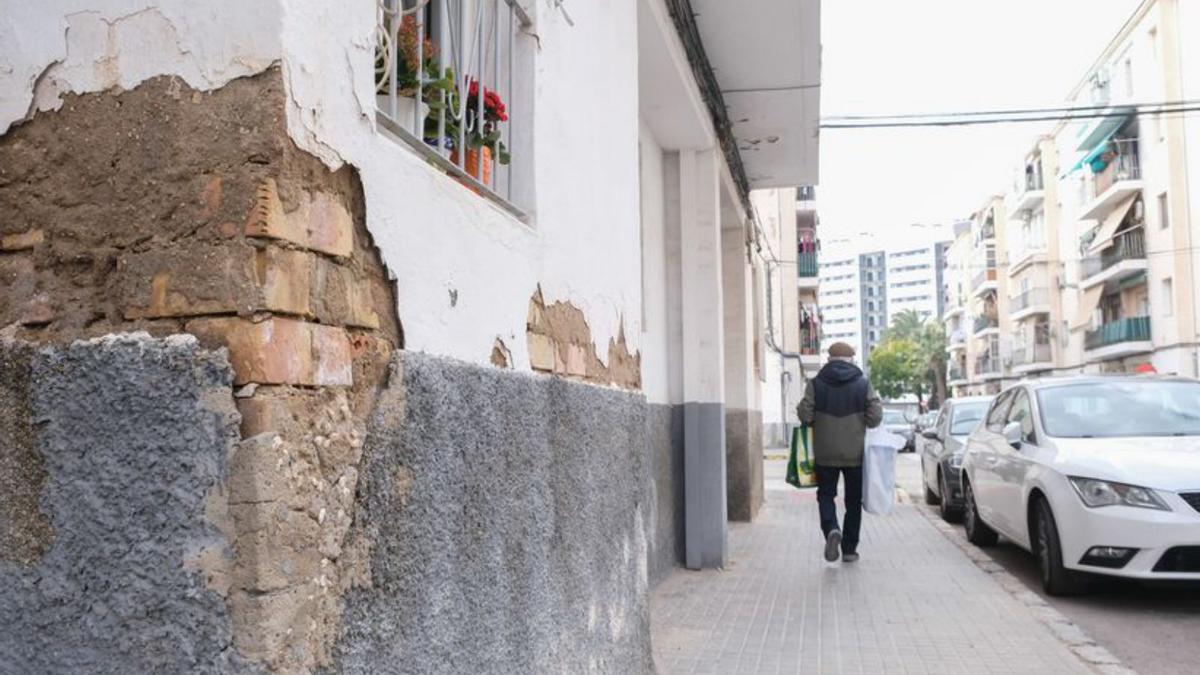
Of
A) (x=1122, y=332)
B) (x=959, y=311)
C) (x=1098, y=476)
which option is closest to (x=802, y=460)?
(x=1098, y=476)

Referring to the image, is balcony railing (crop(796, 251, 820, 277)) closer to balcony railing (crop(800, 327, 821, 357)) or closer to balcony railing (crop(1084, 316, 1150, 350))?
balcony railing (crop(800, 327, 821, 357))

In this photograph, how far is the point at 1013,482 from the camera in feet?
26.0

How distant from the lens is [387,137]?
245cm

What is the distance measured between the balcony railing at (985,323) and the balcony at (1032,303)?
11.5 metres

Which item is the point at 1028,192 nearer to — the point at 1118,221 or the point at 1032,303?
the point at 1032,303

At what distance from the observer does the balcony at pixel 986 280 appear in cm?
7038

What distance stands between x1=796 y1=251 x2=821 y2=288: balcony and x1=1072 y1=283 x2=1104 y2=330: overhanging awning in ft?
51.8

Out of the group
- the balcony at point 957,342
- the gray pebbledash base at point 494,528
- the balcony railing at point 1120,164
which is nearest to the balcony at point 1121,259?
the balcony railing at point 1120,164

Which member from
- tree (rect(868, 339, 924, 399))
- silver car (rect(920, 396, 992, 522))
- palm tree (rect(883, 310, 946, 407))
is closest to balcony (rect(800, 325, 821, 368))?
silver car (rect(920, 396, 992, 522))

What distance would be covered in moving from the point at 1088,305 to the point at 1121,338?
7.26 meters

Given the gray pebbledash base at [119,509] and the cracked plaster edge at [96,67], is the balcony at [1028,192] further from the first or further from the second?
the gray pebbledash base at [119,509]

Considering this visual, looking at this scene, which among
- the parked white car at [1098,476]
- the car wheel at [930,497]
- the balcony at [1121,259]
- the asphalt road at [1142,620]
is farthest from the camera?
the balcony at [1121,259]

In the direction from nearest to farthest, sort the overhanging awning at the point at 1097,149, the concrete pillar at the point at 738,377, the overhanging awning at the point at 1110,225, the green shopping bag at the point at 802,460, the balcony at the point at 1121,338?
the green shopping bag at the point at 802,460, the concrete pillar at the point at 738,377, the balcony at the point at 1121,338, the overhanging awning at the point at 1110,225, the overhanging awning at the point at 1097,149

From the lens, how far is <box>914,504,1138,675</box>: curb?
536 cm
